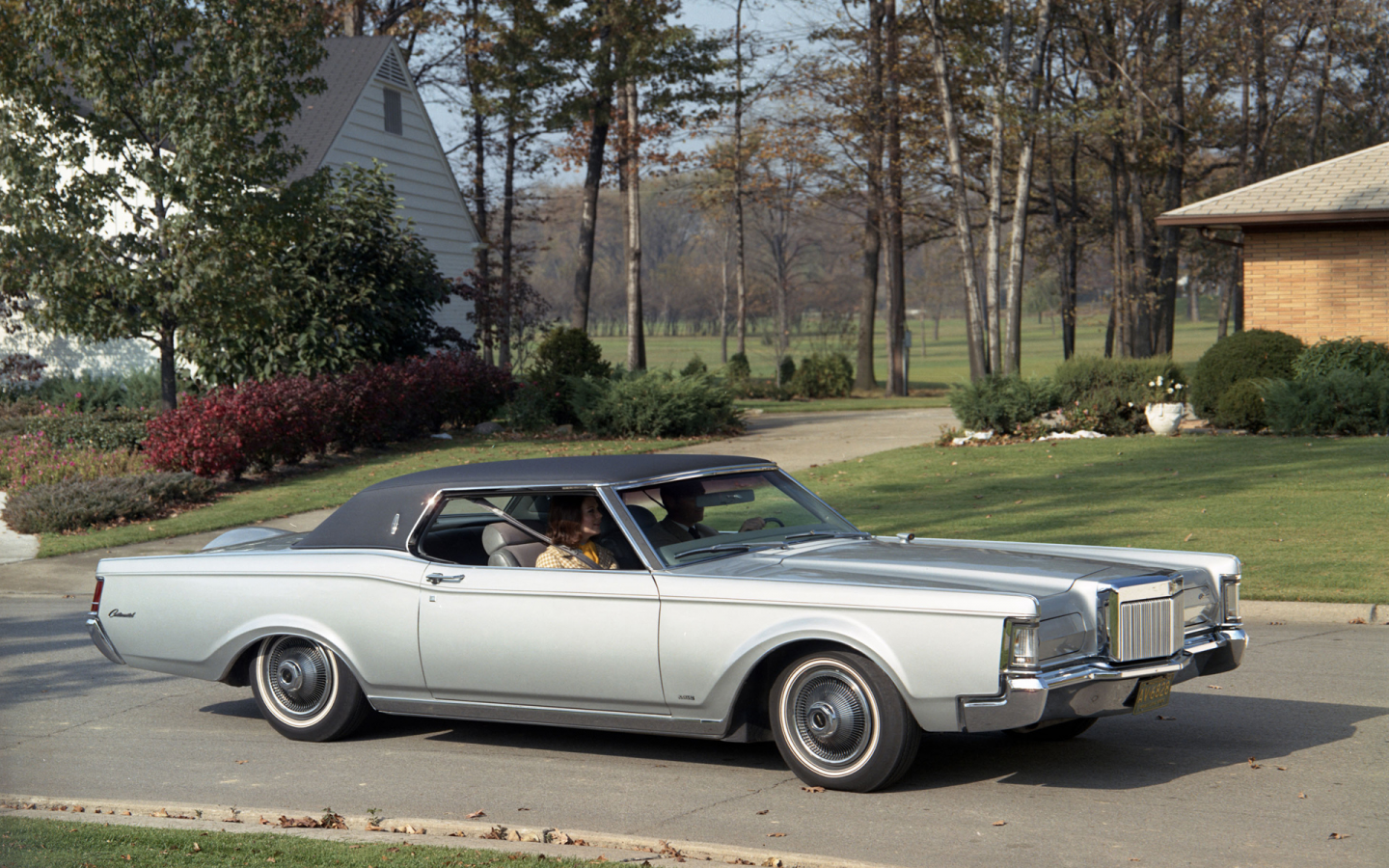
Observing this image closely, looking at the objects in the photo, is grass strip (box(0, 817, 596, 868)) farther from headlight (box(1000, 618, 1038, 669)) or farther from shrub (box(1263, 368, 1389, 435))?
shrub (box(1263, 368, 1389, 435))

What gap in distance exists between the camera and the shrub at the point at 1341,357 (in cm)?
2078

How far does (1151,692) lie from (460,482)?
332 centimetres

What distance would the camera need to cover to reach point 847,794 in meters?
5.20

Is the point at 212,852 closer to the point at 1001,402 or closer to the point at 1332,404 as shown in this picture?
the point at 1001,402

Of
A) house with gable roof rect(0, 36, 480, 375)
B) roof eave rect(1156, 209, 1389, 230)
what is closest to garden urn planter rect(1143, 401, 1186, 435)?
roof eave rect(1156, 209, 1389, 230)

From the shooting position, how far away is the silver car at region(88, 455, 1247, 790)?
16.2ft

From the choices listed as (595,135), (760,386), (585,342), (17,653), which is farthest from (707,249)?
(17,653)

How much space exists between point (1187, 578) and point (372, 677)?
3804 millimetres

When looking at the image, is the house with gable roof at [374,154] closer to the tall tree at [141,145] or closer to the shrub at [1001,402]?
the tall tree at [141,145]

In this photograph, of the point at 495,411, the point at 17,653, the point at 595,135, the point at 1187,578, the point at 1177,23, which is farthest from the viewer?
the point at 1177,23

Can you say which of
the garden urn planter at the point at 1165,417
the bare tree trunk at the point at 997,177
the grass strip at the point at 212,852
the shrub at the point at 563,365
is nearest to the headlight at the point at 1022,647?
the grass strip at the point at 212,852

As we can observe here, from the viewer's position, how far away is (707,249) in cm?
11275

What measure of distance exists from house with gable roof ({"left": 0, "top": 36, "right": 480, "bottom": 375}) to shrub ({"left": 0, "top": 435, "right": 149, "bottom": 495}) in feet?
24.8

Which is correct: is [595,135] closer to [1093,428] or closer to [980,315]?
[980,315]
